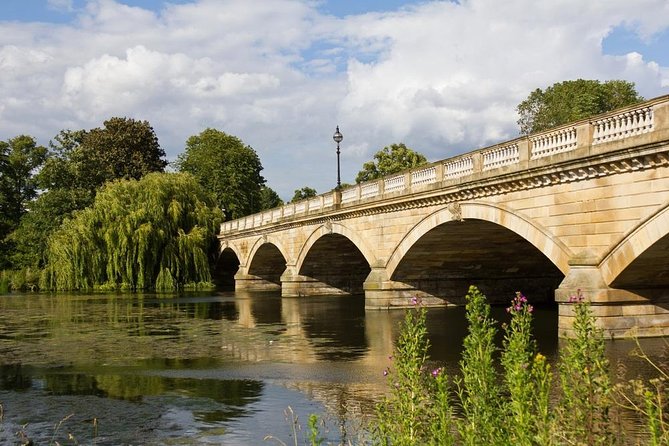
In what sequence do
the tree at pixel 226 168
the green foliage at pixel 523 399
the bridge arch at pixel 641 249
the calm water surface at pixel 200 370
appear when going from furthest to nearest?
the tree at pixel 226 168
the bridge arch at pixel 641 249
the calm water surface at pixel 200 370
the green foliage at pixel 523 399

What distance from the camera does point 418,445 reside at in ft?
18.3

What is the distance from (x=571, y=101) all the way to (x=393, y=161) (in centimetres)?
1539

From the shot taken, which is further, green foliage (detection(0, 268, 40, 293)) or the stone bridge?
green foliage (detection(0, 268, 40, 293))

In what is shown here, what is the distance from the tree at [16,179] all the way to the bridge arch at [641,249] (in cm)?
5064

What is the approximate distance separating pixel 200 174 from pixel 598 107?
119 feet

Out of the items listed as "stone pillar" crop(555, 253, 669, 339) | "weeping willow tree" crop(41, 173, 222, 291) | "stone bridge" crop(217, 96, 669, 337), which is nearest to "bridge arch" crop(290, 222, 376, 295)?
"stone bridge" crop(217, 96, 669, 337)

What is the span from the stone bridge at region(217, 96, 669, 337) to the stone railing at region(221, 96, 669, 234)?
0.03 metres

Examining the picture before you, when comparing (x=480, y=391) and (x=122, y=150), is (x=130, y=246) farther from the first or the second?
(x=480, y=391)

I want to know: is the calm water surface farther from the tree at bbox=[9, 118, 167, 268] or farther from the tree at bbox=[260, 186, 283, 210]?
the tree at bbox=[260, 186, 283, 210]

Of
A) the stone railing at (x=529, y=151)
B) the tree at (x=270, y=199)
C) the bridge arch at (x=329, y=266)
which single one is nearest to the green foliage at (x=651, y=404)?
the stone railing at (x=529, y=151)

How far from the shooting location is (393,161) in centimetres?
6269

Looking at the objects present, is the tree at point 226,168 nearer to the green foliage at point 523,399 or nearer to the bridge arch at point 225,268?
the bridge arch at point 225,268

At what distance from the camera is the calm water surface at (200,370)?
930cm

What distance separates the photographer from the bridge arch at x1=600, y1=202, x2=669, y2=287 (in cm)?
1301
